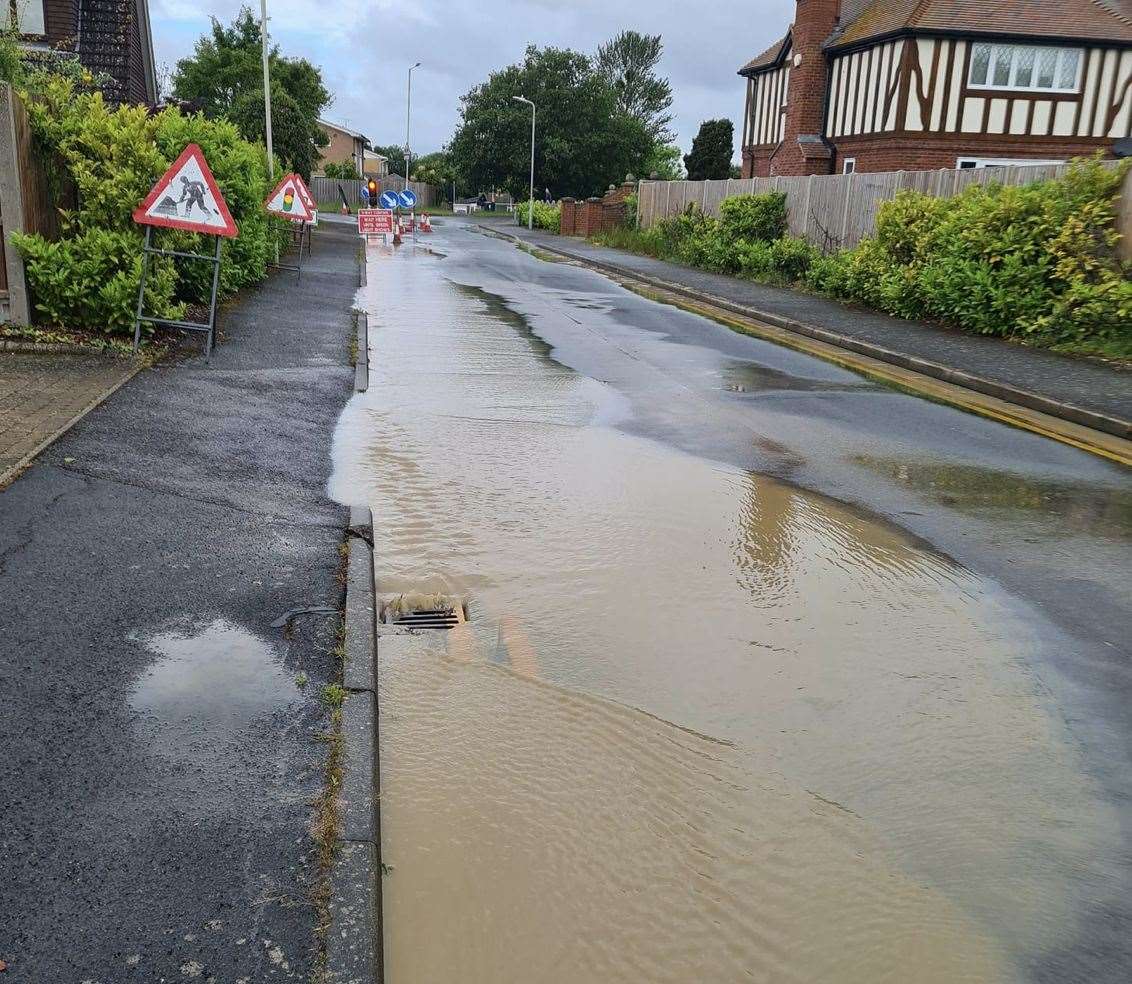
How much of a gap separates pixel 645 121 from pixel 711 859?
395 feet

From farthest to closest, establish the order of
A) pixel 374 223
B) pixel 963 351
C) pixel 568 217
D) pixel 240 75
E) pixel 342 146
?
pixel 342 146 → pixel 240 75 → pixel 568 217 → pixel 374 223 → pixel 963 351

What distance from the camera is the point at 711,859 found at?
3408 mm

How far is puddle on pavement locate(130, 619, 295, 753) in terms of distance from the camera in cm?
396

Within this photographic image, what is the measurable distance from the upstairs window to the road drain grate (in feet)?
111

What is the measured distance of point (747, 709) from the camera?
14.4ft

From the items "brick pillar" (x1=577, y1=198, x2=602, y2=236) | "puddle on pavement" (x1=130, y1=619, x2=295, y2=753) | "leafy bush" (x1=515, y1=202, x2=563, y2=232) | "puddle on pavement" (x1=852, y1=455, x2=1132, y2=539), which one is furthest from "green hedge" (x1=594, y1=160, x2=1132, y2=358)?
"leafy bush" (x1=515, y1=202, x2=563, y2=232)

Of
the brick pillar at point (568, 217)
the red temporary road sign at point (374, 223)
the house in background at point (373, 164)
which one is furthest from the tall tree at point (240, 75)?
the house in background at point (373, 164)

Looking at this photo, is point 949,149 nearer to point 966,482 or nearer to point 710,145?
point 966,482

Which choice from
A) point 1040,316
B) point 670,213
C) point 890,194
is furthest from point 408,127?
point 1040,316

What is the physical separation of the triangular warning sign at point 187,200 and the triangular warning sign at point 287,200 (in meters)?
12.1

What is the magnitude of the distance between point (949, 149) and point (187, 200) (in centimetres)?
2888

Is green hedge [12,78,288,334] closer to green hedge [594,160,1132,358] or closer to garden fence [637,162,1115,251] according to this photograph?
green hedge [594,160,1132,358]

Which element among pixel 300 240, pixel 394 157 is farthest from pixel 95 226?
pixel 394 157

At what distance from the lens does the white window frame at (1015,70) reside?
33750 mm
